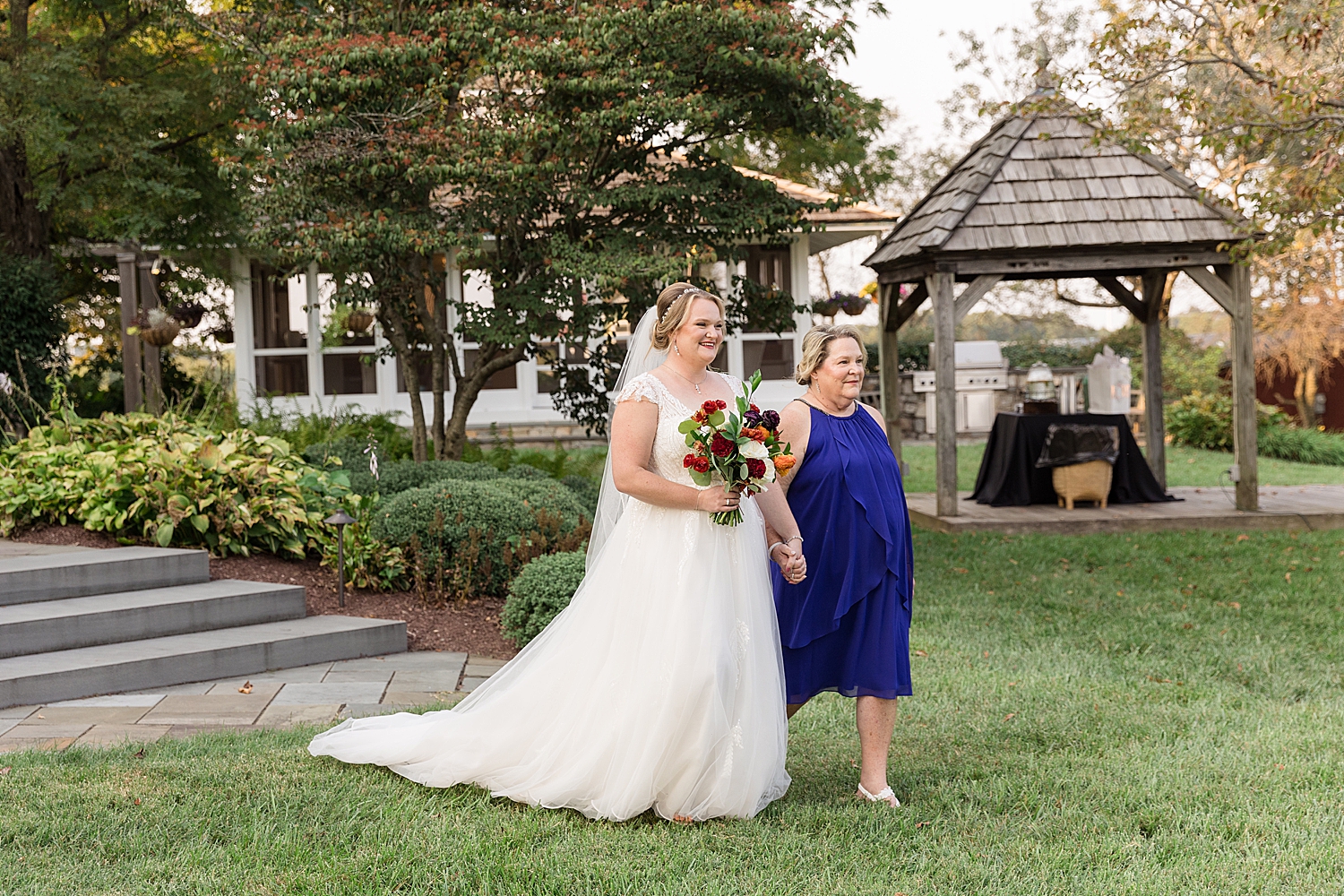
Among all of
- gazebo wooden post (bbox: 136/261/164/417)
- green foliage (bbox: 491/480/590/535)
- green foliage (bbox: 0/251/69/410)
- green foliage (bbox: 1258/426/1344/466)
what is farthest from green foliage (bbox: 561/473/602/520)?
green foliage (bbox: 1258/426/1344/466)

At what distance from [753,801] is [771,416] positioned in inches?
51.7

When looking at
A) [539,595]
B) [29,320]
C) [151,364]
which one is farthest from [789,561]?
[29,320]

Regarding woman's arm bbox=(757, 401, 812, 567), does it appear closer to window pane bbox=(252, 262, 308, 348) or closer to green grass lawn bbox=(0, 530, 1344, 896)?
green grass lawn bbox=(0, 530, 1344, 896)

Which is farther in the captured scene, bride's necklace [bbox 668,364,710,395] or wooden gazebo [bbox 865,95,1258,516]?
wooden gazebo [bbox 865,95,1258,516]

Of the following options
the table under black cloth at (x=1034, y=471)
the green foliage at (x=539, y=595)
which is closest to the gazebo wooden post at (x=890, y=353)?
the table under black cloth at (x=1034, y=471)

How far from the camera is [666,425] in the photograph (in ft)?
13.5

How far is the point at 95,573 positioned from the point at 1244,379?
10.5 meters

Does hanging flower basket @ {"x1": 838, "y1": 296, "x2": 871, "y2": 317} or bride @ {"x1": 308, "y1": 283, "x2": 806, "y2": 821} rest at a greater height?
hanging flower basket @ {"x1": 838, "y1": 296, "x2": 871, "y2": 317}

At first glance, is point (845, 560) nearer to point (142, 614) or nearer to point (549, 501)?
point (142, 614)

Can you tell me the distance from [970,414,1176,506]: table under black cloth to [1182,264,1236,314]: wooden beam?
1.67m

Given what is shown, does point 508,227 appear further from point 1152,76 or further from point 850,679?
point 850,679

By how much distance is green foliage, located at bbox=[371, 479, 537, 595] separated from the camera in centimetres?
794

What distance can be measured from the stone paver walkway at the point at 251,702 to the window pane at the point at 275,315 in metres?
12.8

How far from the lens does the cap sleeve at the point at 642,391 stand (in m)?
4.11
